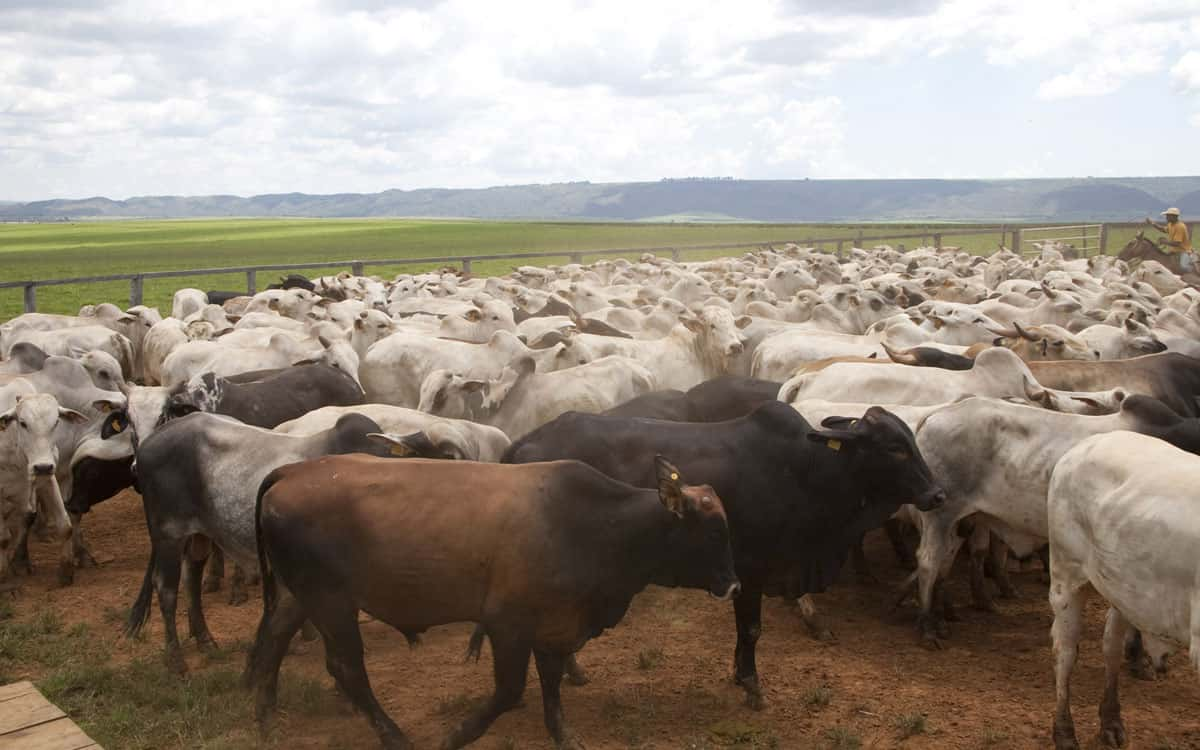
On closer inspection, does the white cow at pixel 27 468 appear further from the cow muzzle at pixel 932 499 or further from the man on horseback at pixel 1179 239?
the man on horseback at pixel 1179 239

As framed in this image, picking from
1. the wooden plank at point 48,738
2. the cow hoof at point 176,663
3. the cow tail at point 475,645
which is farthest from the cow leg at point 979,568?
the wooden plank at point 48,738

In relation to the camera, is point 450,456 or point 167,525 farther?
point 450,456

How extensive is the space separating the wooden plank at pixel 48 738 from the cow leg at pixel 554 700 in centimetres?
218

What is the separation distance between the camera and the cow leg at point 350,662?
18.2 feet

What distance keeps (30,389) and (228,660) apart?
4.09 m

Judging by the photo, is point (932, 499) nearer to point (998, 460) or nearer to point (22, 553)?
point (998, 460)

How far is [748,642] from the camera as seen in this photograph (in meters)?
6.51

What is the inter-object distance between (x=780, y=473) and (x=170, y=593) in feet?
12.6

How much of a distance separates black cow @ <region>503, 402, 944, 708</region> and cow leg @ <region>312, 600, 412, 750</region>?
1825 mm

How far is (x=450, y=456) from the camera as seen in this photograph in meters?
7.77

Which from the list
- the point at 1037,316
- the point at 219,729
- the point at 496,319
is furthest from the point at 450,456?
the point at 1037,316

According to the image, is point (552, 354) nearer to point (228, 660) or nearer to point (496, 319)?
point (496, 319)

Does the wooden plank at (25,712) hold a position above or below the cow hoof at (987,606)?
above

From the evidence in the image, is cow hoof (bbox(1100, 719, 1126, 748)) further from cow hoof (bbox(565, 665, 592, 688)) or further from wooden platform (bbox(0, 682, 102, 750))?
wooden platform (bbox(0, 682, 102, 750))
